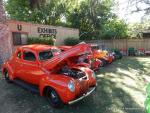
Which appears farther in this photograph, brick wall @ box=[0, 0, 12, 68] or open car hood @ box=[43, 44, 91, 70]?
brick wall @ box=[0, 0, 12, 68]

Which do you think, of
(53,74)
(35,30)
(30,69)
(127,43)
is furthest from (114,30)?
(53,74)

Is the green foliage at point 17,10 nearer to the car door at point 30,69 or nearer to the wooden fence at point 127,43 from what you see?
the wooden fence at point 127,43

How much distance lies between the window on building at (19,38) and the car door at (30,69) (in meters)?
7.99

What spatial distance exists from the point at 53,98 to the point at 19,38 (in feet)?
34.3

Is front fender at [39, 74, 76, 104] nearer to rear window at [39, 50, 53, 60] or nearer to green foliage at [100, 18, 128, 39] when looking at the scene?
rear window at [39, 50, 53, 60]

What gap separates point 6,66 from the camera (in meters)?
9.30

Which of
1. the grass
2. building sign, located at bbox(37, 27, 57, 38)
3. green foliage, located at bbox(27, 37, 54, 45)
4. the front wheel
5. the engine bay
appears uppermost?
building sign, located at bbox(37, 27, 57, 38)

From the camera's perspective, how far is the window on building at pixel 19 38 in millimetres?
15836

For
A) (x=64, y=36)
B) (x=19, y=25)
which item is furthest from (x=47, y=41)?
(x=64, y=36)

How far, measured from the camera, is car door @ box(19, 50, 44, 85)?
7.44m

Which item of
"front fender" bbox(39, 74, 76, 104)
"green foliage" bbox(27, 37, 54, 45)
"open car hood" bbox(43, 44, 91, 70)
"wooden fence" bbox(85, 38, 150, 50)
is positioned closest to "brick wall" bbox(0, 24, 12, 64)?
"green foliage" bbox(27, 37, 54, 45)

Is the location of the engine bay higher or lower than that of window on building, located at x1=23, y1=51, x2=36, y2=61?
lower

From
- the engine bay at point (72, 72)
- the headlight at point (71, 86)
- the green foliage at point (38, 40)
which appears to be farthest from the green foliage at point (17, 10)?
the headlight at point (71, 86)

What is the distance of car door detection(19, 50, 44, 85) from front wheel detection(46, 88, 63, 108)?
685 millimetres
